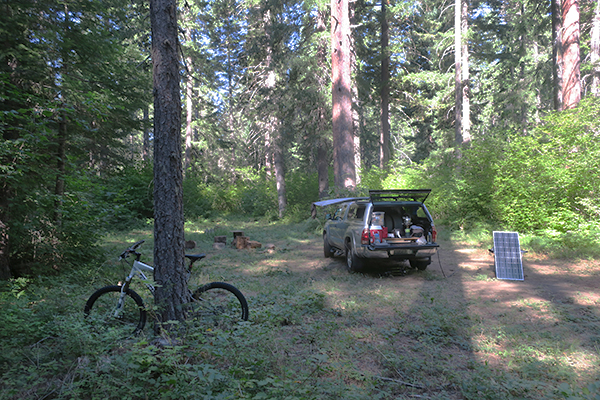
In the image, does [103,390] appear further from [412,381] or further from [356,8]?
[356,8]

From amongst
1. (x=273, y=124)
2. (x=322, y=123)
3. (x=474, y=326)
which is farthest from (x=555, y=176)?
(x=273, y=124)

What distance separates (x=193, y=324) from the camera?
4.72 meters

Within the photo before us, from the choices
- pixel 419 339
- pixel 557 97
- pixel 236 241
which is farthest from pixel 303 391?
pixel 557 97

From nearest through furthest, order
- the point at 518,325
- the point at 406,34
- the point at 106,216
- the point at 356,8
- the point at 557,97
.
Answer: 1. the point at 518,325
2. the point at 106,216
3. the point at 557,97
4. the point at 356,8
5. the point at 406,34

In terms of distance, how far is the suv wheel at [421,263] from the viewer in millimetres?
9180

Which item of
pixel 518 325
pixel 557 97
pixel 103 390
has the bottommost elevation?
pixel 518 325

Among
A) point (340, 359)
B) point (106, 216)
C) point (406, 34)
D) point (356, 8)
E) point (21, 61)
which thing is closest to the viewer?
point (340, 359)

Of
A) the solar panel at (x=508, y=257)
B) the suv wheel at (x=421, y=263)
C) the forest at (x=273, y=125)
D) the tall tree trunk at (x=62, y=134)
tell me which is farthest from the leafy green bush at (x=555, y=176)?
the tall tree trunk at (x=62, y=134)

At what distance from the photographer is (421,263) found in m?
9.27

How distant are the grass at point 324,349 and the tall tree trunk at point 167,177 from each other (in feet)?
2.08

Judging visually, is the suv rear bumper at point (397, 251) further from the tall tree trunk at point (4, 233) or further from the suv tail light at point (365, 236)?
the tall tree trunk at point (4, 233)

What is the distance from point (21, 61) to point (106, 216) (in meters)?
3.43

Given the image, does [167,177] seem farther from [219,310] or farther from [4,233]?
[4,233]

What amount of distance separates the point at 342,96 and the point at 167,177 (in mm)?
12702
